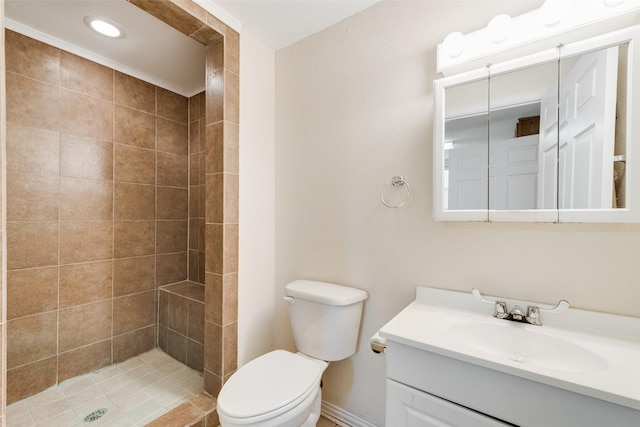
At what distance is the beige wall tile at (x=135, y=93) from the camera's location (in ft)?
6.56

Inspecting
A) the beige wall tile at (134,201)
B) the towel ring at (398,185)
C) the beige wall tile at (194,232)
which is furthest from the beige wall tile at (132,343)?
the towel ring at (398,185)

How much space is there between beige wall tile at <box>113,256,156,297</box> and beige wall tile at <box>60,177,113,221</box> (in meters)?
0.37

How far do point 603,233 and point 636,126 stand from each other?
35 cm

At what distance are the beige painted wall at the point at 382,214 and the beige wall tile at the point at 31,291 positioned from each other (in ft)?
4.60

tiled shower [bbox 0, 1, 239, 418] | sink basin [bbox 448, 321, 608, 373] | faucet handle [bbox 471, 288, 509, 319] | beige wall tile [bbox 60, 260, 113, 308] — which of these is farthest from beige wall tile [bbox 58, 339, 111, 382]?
faucet handle [bbox 471, 288, 509, 319]

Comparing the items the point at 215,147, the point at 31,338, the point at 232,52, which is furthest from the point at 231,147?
the point at 31,338

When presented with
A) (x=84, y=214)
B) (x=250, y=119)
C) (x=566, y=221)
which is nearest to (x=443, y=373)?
(x=566, y=221)

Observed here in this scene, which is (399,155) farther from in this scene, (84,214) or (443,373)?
(84,214)

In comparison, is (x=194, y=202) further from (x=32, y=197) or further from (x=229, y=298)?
(x=229, y=298)

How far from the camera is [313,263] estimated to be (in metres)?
1.62

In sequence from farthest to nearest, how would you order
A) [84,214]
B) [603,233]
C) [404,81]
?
[84,214], [404,81], [603,233]

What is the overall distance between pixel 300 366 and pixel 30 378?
1699 mm

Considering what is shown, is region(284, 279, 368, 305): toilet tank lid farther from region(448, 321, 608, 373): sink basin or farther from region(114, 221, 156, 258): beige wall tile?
region(114, 221, 156, 258): beige wall tile

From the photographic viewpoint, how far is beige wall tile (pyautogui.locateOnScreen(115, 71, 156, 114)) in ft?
6.56
